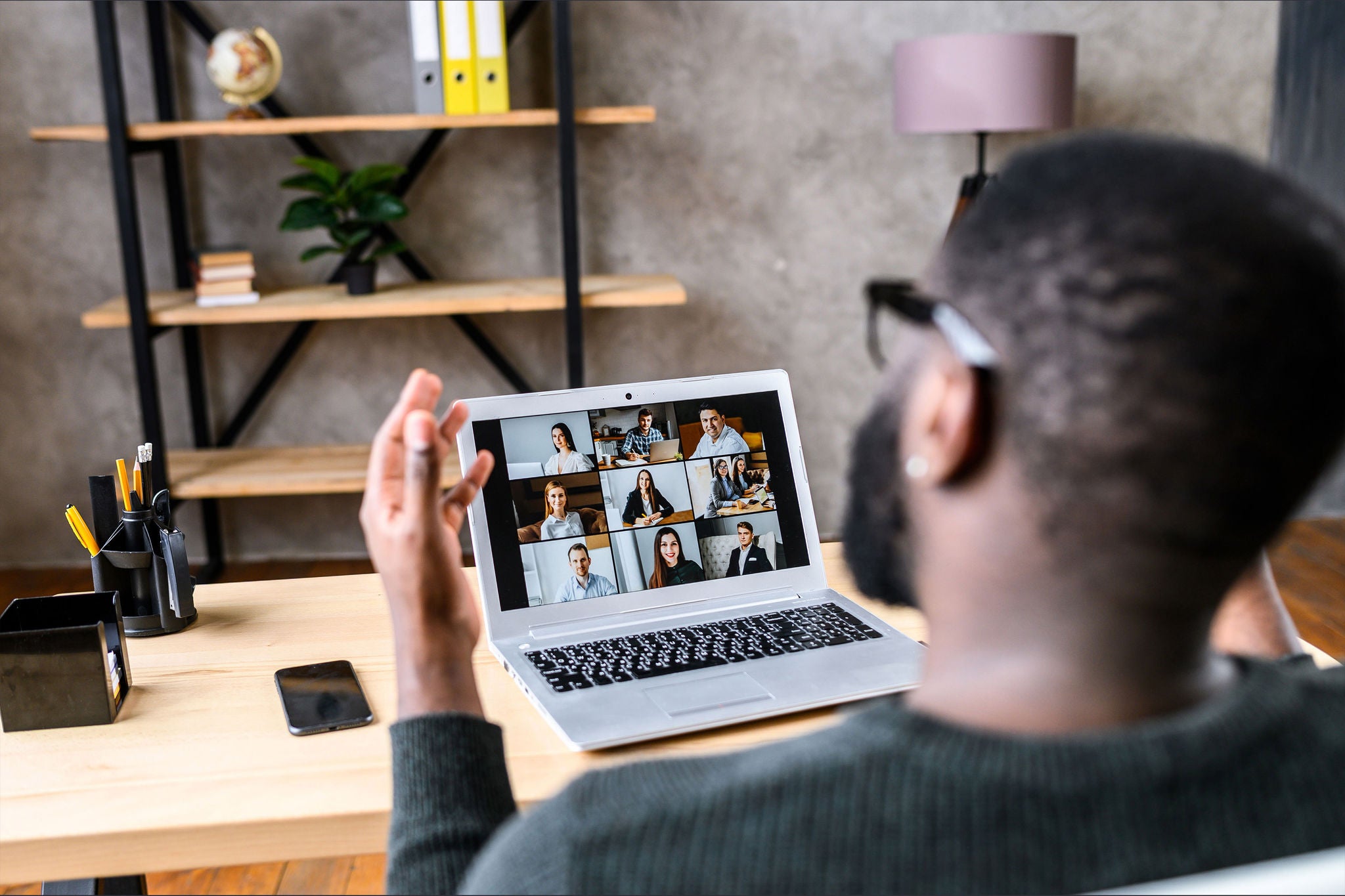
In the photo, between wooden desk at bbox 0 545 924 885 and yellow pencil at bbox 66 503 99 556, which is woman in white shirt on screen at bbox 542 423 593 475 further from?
yellow pencil at bbox 66 503 99 556

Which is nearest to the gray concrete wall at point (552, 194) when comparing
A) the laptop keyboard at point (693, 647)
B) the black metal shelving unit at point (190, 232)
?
the black metal shelving unit at point (190, 232)

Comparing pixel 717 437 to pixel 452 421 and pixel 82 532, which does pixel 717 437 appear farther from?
pixel 82 532

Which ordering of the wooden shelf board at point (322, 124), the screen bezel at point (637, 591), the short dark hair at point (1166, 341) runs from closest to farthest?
the short dark hair at point (1166, 341) < the screen bezel at point (637, 591) < the wooden shelf board at point (322, 124)

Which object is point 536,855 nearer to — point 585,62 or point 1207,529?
point 1207,529

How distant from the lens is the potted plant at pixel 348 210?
2.79 meters

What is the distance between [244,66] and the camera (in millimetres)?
2773

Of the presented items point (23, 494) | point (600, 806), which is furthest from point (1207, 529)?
point (23, 494)

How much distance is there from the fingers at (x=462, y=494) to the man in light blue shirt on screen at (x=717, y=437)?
0.39m

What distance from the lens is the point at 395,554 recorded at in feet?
2.41

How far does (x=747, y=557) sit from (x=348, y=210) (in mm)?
2069

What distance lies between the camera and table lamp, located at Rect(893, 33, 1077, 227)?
8.89 feet

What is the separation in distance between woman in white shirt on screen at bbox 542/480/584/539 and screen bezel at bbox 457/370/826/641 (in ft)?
0.20

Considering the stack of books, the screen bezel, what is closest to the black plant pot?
the stack of books

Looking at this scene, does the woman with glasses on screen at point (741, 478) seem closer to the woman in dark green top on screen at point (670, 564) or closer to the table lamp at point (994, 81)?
the woman in dark green top on screen at point (670, 564)
